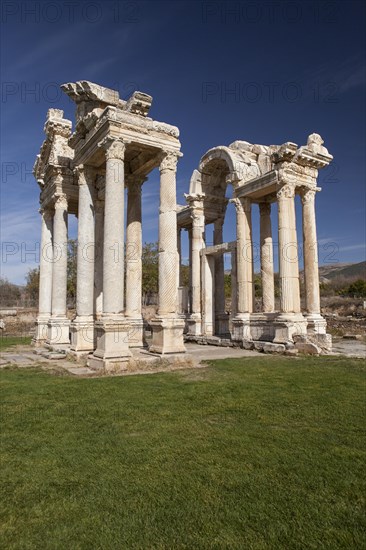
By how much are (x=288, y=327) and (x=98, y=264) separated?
7706 millimetres

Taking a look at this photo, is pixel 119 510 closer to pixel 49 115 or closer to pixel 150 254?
pixel 49 115

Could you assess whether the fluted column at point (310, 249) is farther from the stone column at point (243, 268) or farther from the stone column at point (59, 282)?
the stone column at point (59, 282)

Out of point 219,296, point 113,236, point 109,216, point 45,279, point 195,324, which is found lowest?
point 195,324

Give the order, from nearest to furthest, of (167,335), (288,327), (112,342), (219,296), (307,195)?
(112,342), (167,335), (288,327), (307,195), (219,296)

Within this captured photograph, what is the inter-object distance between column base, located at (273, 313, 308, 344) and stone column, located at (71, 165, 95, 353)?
725cm

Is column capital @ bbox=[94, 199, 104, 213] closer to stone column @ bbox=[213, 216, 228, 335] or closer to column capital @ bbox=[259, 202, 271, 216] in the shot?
stone column @ bbox=[213, 216, 228, 335]

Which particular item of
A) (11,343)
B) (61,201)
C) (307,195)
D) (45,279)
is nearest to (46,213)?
(61,201)

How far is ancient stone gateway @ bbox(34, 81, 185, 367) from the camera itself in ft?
36.8

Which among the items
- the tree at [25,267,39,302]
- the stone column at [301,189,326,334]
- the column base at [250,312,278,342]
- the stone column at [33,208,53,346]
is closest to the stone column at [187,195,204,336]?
the column base at [250,312,278,342]

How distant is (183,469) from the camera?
414 cm

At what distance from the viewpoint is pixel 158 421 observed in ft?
19.1

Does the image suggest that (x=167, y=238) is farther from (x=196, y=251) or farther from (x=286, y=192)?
(x=196, y=251)

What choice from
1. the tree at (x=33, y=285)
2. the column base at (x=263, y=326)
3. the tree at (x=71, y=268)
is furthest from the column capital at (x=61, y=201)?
the tree at (x=33, y=285)

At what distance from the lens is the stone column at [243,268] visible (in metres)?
17.4
